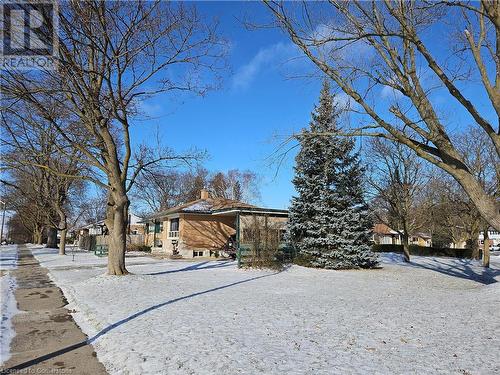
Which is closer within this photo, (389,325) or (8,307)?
(389,325)

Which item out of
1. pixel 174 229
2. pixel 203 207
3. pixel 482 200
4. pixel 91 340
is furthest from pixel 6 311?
pixel 174 229

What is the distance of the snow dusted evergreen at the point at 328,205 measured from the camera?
21.6 meters

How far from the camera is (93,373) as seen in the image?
17.6 ft

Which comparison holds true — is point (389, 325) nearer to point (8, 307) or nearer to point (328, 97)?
point (8, 307)

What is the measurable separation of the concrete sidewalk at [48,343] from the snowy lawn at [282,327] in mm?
256

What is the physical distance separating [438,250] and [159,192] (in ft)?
132

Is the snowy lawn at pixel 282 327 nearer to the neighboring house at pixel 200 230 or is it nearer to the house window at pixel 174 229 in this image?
the neighboring house at pixel 200 230

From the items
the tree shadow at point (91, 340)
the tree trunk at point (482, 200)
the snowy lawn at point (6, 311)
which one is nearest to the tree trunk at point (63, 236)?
the snowy lawn at point (6, 311)

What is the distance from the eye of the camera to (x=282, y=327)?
7.72m

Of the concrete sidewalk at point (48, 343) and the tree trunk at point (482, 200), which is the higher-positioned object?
the tree trunk at point (482, 200)

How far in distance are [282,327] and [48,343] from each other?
3987 mm

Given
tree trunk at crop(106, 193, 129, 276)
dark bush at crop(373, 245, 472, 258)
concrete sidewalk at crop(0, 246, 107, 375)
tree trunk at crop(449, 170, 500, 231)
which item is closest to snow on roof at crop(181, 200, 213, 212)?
dark bush at crop(373, 245, 472, 258)

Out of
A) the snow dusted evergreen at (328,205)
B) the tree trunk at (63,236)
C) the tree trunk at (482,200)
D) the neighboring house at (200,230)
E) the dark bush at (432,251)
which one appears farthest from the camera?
the dark bush at (432,251)

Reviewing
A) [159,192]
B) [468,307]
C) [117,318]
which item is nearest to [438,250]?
[468,307]
